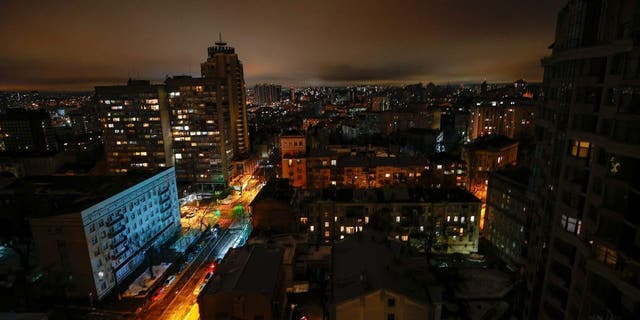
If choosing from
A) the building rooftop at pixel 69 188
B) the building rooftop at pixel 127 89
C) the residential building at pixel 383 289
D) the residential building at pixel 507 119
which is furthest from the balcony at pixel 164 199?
the residential building at pixel 507 119

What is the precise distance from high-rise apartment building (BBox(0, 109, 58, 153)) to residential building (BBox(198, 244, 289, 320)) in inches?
5101

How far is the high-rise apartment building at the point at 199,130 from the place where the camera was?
3063 inches

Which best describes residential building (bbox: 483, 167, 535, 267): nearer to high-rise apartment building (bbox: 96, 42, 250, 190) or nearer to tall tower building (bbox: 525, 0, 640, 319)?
tall tower building (bbox: 525, 0, 640, 319)

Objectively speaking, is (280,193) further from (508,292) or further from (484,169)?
(484,169)

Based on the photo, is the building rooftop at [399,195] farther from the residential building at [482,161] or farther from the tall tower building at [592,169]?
the residential building at [482,161]

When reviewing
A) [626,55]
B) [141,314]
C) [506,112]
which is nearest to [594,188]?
[626,55]

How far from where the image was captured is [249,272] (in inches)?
1067

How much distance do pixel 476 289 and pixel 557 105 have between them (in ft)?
63.6

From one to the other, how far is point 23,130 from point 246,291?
5386 inches

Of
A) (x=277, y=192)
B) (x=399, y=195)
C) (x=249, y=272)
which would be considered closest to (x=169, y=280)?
(x=277, y=192)

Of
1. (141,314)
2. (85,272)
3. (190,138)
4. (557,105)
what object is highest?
(557,105)

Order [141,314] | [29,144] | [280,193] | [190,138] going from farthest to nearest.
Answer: [29,144] → [190,138] → [280,193] → [141,314]

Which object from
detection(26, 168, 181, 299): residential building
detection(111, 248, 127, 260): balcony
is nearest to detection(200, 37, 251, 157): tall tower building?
detection(26, 168, 181, 299): residential building

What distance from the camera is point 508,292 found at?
2825 centimetres
